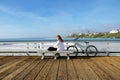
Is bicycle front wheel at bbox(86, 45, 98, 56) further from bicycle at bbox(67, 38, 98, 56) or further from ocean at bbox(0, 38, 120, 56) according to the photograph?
ocean at bbox(0, 38, 120, 56)

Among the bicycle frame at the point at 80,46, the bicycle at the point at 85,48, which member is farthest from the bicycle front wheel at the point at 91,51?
the bicycle frame at the point at 80,46

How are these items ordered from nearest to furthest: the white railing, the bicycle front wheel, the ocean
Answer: the bicycle front wheel → the ocean → the white railing

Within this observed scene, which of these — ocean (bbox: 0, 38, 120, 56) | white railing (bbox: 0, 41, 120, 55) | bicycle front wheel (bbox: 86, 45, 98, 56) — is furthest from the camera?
white railing (bbox: 0, 41, 120, 55)

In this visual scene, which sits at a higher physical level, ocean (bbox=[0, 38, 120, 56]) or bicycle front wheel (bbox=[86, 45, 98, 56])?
ocean (bbox=[0, 38, 120, 56])

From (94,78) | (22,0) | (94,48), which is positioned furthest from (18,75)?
(22,0)

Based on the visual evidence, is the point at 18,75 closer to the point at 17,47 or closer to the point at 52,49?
the point at 52,49

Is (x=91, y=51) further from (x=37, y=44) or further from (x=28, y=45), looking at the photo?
(x=28, y=45)

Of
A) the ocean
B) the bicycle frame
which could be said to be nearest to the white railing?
the ocean

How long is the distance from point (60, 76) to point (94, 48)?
4.57 metres

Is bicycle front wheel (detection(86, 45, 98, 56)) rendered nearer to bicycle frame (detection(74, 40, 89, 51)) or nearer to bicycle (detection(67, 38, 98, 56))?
bicycle (detection(67, 38, 98, 56))

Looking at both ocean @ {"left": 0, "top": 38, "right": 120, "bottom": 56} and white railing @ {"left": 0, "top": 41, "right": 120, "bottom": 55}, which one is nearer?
ocean @ {"left": 0, "top": 38, "right": 120, "bottom": 56}

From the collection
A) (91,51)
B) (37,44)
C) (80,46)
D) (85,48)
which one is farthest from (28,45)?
(91,51)

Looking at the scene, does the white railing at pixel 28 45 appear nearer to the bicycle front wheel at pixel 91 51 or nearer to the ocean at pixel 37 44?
the ocean at pixel 37 44

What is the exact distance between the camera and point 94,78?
3893 millimetres
